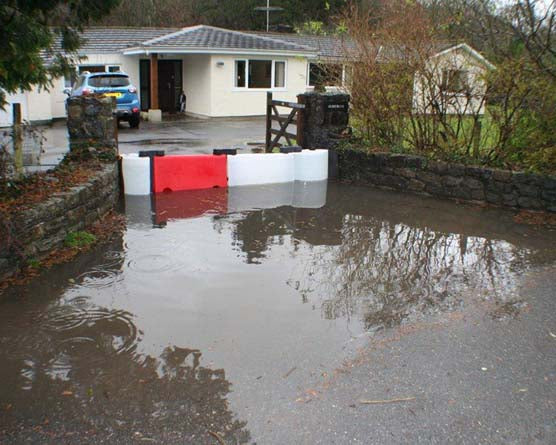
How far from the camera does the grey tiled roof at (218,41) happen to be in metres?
24.6

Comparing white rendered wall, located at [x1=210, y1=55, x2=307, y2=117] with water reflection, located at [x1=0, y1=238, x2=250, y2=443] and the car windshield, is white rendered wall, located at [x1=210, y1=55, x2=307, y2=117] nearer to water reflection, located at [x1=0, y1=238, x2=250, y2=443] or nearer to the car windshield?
the car windshield

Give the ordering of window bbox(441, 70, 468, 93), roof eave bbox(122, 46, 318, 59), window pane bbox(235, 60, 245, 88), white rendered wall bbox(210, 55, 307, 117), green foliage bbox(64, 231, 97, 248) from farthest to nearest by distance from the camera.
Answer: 1. window pane bbox(235, 60, 245, 88)
2. white rendered wall bbox(210, 55, 307, 117)
3. roof eave bbox(122, 46, 318, 59)
4. window bbox(441, 70, 468, 93)
5. green foliage bbox(64, 231, 97, 248)

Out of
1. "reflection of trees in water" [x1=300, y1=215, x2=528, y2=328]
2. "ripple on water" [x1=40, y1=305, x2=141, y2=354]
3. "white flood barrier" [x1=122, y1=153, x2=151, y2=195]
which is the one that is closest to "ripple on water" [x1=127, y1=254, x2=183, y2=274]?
"ripple on water" [x1=40, y1=305, x2=141, y2=354]

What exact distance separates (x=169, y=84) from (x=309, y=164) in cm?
1831

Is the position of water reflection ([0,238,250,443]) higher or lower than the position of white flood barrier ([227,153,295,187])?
lower

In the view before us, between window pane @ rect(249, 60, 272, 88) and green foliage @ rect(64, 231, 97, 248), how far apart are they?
20.3 m

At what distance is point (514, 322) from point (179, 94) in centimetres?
→ 2482

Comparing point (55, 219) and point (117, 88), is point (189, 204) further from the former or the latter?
point (117, 88)

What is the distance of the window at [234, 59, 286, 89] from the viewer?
26047mm

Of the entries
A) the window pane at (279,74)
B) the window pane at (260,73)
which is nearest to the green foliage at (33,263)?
the window pane at (260,73)

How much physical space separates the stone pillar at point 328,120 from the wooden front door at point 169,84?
17.2 m

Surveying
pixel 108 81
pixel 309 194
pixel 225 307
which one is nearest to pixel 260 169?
pixel 309 194

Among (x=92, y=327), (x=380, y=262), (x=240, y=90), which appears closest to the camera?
(x=92, y=327)

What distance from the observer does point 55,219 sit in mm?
6586
